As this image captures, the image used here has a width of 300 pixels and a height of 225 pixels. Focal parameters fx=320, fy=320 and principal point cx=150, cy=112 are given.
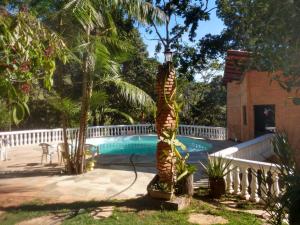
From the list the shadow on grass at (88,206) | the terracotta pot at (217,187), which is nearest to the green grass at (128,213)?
the shadow on grass at (88,206)

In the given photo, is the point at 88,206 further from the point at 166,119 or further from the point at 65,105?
the point at 65,105

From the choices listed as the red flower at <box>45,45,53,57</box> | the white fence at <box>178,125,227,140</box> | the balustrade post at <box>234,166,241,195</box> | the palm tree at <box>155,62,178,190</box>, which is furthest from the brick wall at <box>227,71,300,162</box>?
the red flower at <box>45,45,53,57</box>

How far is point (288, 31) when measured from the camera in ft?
10.2

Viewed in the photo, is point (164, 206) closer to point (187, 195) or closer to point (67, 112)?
point (187, 195)

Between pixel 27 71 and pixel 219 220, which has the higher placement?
pixel 27 71

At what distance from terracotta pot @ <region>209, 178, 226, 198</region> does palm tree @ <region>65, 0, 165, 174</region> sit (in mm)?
4732

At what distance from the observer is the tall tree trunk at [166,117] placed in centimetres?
751

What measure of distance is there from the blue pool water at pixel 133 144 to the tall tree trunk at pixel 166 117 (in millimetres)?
12729

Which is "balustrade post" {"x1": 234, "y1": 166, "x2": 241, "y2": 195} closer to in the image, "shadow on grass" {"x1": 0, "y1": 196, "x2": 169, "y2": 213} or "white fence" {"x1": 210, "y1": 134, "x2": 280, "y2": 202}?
"white fence" {"x1": 210, "y1": 134, "x2": 280, "y2": 202}

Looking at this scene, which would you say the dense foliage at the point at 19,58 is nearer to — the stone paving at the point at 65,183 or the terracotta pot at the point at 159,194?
the terracotta pot at the point at 159,194

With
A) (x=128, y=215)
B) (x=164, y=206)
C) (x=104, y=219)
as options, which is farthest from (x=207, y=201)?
(x=104, y=219)

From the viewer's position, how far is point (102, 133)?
76.7ft

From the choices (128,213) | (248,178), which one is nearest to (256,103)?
(248,178)

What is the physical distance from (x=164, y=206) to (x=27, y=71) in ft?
19.2
